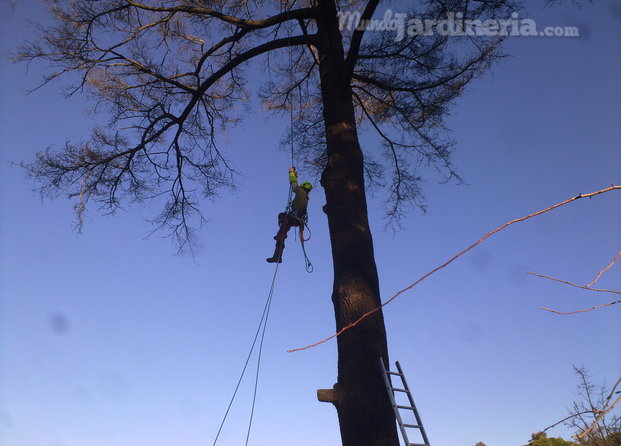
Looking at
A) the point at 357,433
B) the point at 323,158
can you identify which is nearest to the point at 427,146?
the point at 323,158

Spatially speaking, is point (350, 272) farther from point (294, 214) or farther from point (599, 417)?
point (599, 417)

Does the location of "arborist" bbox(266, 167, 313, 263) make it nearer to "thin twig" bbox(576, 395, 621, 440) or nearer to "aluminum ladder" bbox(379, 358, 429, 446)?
"aluminum ladder" bbox(379, 358, 429, 446)

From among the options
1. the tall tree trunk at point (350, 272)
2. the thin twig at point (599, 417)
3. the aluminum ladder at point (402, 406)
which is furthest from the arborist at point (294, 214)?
the thin twig at point (599, 417)

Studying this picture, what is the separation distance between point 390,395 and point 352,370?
0.32 metres

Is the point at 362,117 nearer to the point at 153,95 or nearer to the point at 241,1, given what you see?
the point at 241,1

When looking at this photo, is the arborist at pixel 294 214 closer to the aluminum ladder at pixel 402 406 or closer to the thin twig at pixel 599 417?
the aluminum ladder at pixel 402 406

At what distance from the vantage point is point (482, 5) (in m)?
5.39

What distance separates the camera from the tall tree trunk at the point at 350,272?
341cm

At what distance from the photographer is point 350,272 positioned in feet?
13.2

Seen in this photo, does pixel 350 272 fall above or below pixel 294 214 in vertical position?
below

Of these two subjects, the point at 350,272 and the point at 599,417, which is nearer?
the point at 599,417

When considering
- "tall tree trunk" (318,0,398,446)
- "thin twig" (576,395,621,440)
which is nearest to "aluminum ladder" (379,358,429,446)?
"tall tree trunk" (318,0,398,446)

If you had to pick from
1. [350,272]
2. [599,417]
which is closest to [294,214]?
[350,272]

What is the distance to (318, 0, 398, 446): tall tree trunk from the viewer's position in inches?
134
